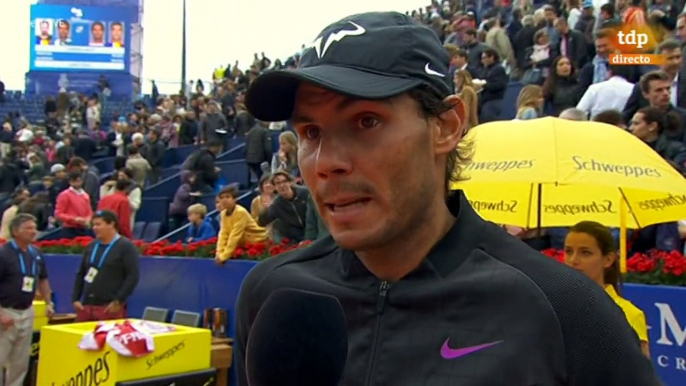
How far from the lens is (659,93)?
756 centimetres

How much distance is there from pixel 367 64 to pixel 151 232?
16243 mm

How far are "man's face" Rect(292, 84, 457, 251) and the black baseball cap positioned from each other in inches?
1.5

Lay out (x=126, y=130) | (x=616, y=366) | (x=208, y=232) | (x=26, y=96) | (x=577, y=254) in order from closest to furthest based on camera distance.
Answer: (x=616, y=366)
(x=577, y=254)
(x=208, y=232)
(x=126, y=130)
(x=26, y=96)

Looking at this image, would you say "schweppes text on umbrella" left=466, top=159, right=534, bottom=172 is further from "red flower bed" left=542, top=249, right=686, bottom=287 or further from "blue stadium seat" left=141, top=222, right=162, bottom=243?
"blue stadium seat" left=141, top=222, right=162, bottom=243

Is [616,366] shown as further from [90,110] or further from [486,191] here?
[90,110]

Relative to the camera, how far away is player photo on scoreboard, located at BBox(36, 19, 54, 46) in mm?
42469

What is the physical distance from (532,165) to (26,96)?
35.1 m

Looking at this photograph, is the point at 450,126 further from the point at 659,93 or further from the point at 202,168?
the point at 202,168

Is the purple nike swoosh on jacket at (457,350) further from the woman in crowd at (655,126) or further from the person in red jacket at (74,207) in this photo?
the person in red jacket at (74,207)

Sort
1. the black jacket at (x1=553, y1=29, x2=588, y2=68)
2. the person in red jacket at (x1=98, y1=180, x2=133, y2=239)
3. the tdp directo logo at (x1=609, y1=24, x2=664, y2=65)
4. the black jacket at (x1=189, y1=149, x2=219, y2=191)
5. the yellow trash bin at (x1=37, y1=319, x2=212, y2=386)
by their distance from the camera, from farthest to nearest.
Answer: the black jacket at (x1=189, y1=149, x2=219, y2=191), the person in red jacket at (x1=98, y1=180, x2=133, y2=239), the black jacket at (x1=553, y1=29, x2=588, y2=68), the tdp directo logo at (x1=609, y1=24, x2=664, y2=65), the yellow trash bin at (x1=37, y1=319, x2=212, y2=386)

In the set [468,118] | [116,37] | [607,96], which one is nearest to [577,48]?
[607,96]

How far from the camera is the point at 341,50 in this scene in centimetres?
155

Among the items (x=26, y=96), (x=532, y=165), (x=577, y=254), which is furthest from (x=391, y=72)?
(x=26, y=96)

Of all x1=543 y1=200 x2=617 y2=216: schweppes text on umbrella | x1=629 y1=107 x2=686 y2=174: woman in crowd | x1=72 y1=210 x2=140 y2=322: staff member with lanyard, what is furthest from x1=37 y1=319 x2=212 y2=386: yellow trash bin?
x1=629 y1=107 x2=686 y2=174: woman in crowd
